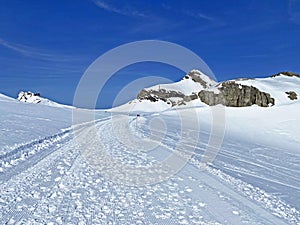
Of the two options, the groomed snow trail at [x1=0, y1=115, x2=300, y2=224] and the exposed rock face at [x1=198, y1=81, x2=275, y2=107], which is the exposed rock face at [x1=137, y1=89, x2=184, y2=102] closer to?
the exposed rock face at [x1=198, y1=81, x2=275, y2=107]

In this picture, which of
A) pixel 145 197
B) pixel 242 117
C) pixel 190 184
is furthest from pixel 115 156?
pixel 242 117

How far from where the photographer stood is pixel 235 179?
9227mm

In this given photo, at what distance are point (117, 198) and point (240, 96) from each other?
51910mm

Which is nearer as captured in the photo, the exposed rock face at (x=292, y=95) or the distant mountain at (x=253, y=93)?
the distant mountain at (x=253, y=93)

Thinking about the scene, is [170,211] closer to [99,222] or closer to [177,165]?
[99,222]

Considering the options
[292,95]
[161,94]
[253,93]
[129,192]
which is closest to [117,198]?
[129,192]

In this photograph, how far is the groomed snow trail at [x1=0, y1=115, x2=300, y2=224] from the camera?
555 centimetres

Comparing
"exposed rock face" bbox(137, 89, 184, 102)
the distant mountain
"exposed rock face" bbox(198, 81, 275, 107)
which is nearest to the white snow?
"exposed rock face" bbox(198, 81, 275, 107)

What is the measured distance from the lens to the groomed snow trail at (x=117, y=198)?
555cm

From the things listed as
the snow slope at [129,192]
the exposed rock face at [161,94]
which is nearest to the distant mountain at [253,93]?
the snow slope at [129,192]

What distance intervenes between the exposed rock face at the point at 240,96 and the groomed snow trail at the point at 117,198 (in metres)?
47.1

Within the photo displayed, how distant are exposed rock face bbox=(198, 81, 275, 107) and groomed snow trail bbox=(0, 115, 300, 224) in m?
47.1

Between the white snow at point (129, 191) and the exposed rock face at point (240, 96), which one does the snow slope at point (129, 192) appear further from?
the exposed rock face at point (240, 96)

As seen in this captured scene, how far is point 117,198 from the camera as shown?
21.5 feet
